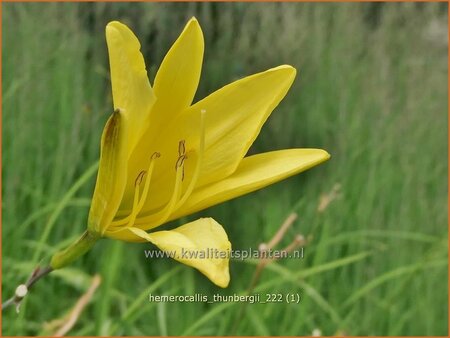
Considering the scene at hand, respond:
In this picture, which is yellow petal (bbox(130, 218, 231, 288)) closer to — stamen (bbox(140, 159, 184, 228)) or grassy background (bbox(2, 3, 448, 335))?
stamen (bbox(140, 159, 184, 228))

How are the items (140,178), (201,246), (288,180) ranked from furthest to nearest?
(288,180), (140,178), (201,246)

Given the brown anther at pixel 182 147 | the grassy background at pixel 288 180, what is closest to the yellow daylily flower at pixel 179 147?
the brown anther at pixel 182 147

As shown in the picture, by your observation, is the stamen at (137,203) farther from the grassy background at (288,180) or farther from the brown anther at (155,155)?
the grassy background at (288,180)

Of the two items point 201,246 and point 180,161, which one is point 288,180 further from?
point 201,246

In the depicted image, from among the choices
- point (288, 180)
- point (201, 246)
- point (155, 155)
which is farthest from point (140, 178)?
point (288, 180)

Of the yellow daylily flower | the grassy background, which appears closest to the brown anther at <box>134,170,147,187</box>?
the yellow daylily flower

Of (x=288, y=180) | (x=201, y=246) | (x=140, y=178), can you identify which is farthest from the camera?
(x=288, y=180)

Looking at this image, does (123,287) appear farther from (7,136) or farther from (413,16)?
(413,16)
